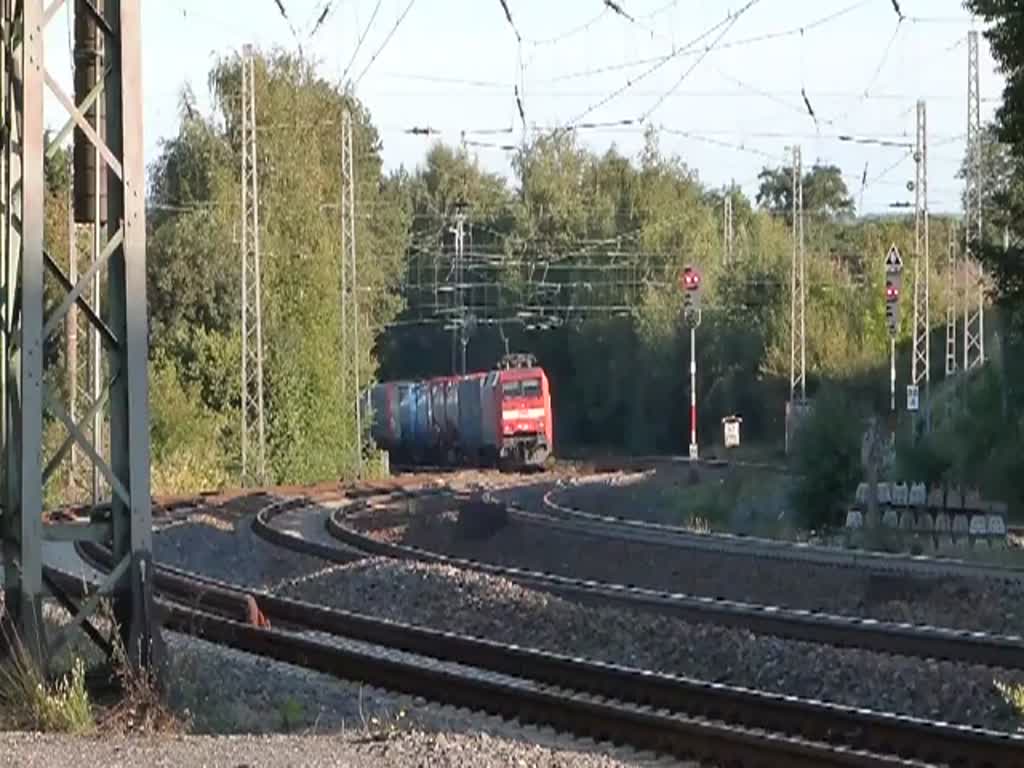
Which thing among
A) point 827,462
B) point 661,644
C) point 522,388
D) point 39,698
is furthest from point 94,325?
point 522,388

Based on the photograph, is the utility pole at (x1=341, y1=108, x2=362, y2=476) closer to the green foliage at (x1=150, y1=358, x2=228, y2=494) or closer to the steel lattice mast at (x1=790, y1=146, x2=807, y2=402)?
the green foliage at (x1=150, y1=358, x2=228, y2=494)

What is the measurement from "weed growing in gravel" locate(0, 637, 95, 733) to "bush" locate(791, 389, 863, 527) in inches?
1017

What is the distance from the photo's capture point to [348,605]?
2216cm

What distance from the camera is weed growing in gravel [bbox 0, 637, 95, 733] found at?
11938 millimetres

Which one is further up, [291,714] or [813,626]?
[291,714]

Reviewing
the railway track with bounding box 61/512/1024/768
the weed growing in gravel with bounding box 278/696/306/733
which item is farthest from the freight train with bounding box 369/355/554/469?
the weed growing in gravel with bounding box 278/696/306/733

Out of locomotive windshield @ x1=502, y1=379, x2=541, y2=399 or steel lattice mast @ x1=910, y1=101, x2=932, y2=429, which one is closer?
steel lattice mast @ x1=910, y1=101, x2=932, y2=429

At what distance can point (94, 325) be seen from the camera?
12.4 metres

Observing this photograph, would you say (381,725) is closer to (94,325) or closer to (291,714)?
(291,714)

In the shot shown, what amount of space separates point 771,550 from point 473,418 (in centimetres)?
3716

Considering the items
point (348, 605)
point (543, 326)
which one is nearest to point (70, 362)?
point (348, 605)

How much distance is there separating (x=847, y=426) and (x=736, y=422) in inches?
772

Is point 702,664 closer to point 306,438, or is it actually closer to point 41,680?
point 41,680

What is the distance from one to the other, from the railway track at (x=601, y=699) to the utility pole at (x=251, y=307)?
95.4 ft
